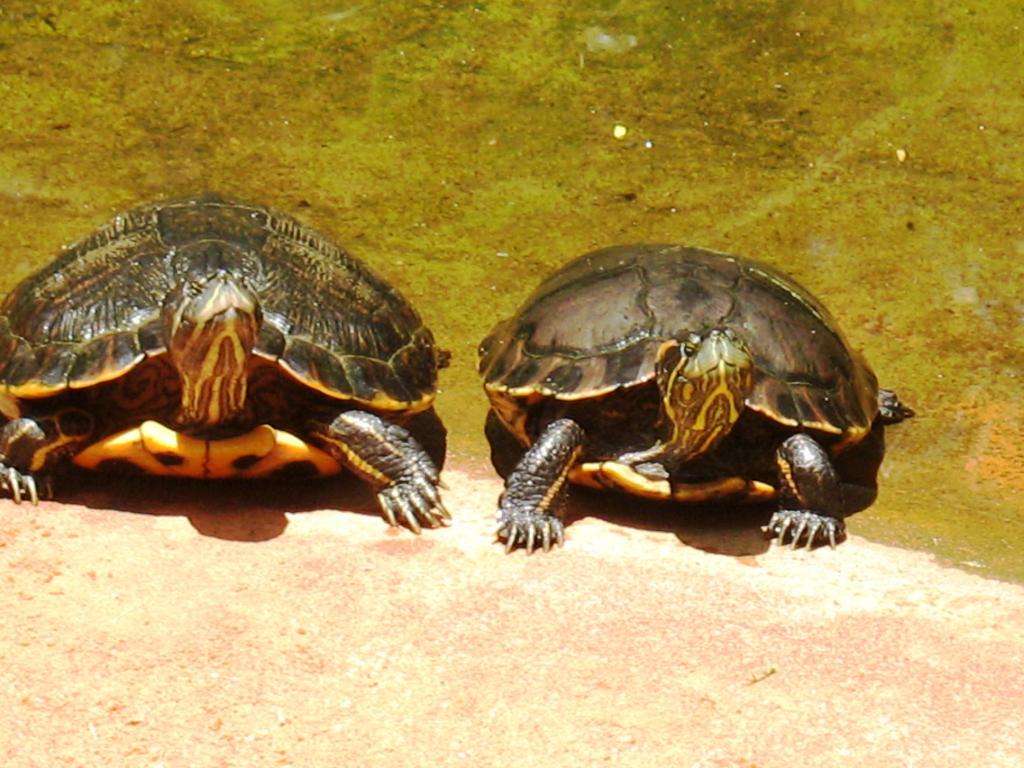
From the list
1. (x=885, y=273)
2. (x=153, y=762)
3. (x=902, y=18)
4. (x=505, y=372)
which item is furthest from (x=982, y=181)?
(x=153, y=762)

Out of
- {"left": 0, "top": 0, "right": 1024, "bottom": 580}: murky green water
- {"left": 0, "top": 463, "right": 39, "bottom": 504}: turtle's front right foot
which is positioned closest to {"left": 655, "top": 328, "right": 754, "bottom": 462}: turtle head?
{"left": 0, "top": 0, "right": 1024, "bottom": 580}: murky green water

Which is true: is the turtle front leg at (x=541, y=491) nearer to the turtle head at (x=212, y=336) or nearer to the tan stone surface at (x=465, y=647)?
the tan stone surface at (x=465, y=647)

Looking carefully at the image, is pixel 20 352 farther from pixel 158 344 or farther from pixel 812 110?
pixel 812 110

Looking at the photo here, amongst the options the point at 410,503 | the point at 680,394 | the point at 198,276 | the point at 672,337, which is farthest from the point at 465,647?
the point at 198,276

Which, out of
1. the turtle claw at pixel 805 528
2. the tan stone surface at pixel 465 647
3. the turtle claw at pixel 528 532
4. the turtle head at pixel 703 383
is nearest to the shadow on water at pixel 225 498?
the tan stone surface at pixel 465 647

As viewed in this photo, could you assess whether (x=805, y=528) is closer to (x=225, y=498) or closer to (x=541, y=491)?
(x=541, y=491)

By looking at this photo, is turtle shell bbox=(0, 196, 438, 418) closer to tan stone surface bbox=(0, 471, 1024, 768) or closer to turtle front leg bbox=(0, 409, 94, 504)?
turtle front leg bbox=(0, 409, 94, 504)
